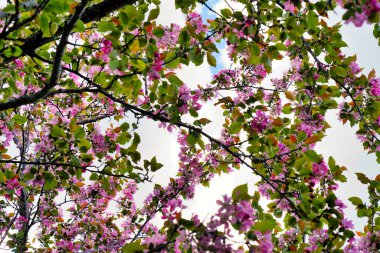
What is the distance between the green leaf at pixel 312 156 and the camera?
2928 mm

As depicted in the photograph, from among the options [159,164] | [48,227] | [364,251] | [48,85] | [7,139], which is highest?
[7,139]

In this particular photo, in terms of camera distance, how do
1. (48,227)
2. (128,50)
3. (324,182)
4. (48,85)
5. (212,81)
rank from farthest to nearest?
(48,227), (212,81), (324,182), (48,85), (128,50)

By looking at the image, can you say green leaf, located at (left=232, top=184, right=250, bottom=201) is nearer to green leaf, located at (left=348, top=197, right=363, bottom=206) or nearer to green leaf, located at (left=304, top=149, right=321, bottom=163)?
green leaf, located at (left=304, top=149, right=321, bottom=163)

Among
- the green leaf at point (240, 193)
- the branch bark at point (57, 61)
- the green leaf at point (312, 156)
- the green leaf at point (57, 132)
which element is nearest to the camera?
the green leaf at point (240, 193)

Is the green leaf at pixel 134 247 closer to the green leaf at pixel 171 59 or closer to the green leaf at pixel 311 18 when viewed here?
the green leaf at pixel 171 59

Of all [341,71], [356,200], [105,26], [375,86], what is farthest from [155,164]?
[375,86]

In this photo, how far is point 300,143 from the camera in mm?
3236

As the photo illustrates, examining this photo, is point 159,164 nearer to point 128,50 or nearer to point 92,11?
point 128,50

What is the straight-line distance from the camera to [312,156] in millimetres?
2969

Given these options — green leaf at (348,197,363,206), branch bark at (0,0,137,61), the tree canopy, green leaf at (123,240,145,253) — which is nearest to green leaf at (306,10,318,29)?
the tree canopy

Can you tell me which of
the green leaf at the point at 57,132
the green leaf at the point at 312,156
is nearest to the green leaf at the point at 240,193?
the green leaf at the point at 312,156

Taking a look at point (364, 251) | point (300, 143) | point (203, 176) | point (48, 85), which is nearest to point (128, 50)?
point (48, 85)

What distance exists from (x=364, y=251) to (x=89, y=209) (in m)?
5.69

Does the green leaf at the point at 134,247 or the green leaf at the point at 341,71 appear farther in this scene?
the green leaf at the point at 341,71
